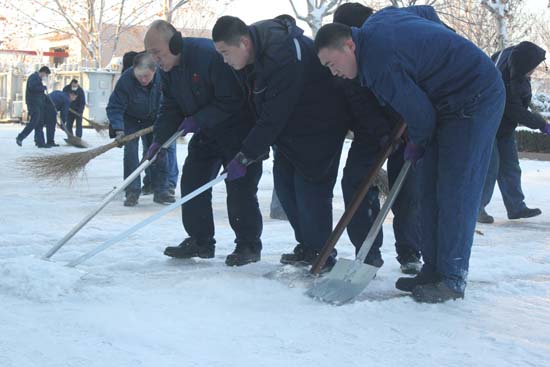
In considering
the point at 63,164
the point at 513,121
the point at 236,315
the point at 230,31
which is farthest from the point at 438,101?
the point at 63,164

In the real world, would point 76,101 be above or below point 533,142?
above

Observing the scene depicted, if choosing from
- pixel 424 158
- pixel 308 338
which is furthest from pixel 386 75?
pixel 308 338

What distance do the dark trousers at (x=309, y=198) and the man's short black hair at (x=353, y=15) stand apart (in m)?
0.79

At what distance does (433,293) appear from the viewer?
381 centimetres

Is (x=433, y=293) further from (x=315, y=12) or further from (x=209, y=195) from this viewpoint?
(x=315, y=12)

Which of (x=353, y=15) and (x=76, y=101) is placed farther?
(x=76, y=101)

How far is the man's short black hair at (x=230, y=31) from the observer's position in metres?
4.01

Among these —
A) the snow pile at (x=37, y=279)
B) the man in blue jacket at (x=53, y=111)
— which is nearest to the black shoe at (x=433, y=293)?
the snow pile at (x=37, y=279)

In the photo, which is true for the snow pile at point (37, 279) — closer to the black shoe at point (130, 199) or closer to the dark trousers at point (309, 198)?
the dark trousers at point (309, 198)

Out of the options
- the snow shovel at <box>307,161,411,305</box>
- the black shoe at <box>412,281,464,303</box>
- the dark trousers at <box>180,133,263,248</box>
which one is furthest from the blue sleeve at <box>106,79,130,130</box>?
the black shoe at <box>412,281,464,303</box>

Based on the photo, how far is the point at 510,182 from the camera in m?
6.93

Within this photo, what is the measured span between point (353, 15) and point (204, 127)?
1085 millimetres

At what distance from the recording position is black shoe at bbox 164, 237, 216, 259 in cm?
480

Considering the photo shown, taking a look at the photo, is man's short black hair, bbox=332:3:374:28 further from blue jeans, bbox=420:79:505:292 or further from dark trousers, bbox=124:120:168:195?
dark trousers, bbox=124:120:168:195
